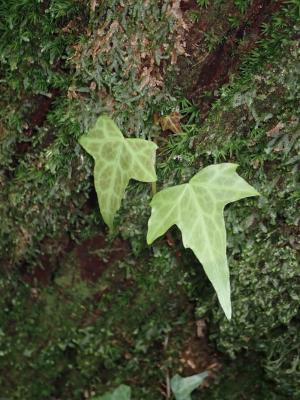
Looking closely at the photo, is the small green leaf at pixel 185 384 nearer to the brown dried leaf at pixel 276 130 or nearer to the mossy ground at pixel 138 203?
the mossy ground at pixel 138 203

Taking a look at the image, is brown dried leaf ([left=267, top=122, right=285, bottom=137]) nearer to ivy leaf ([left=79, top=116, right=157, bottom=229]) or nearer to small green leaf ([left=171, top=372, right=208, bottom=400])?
ivy leaf ([left=79, top=116, right=157, bottom=229])

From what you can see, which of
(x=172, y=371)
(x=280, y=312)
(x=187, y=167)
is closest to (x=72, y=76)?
(x=187, y=167)

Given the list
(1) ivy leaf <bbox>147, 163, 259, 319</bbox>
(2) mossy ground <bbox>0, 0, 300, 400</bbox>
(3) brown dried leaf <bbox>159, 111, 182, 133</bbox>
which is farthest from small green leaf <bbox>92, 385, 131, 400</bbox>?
(3) brown dried leaf <bbox>159, 111, 182, 133</bbox>

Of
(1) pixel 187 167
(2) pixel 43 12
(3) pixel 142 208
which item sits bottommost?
(3) pixel 142 208

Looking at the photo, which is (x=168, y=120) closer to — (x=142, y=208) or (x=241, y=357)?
(x=142, y=208)

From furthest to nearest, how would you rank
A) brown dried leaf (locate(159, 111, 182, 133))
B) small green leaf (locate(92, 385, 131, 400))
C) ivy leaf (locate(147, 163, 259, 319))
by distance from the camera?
1. small green leaf (locate(92, 385, 131, 400))
2. brown dried leaf (locate(159, 111, 182, 133))
3. ivy leaf (locate(147, 163, 259, 319))

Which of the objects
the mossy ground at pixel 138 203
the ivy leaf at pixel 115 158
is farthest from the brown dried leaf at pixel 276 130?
the ivy leaf at pixel 115 158

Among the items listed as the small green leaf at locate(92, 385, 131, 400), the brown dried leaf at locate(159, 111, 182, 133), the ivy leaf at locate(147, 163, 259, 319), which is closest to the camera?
the ivy leaf at locate(147, 163, 259, 319)
